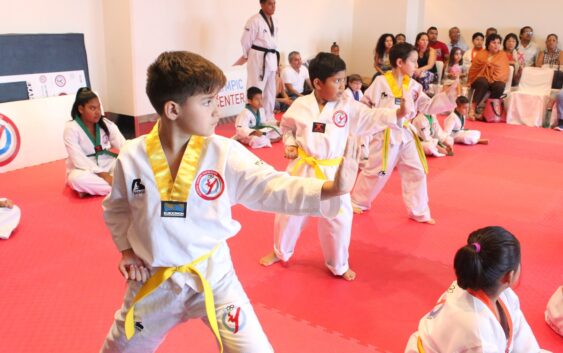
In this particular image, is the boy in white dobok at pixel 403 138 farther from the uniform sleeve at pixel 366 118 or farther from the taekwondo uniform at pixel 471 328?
the taekwondo uniform at pixel 471 328

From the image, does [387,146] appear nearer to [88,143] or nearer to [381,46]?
[88,143]

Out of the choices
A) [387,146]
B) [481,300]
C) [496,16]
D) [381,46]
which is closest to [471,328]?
[481,300]

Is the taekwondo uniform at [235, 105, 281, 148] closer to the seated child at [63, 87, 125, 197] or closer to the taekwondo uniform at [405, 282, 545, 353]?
the seated child at [63, 87, 125, 197]

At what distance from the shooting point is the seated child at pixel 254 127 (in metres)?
7.25

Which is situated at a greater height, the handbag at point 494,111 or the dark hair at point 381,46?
the dark hair at point 381,46

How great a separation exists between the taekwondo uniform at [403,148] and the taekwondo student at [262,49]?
3.95m

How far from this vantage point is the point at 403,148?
14.6 feet

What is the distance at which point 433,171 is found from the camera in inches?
248

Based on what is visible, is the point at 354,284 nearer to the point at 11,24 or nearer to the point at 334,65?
the point at 334,65

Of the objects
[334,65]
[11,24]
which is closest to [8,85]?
[11,24]

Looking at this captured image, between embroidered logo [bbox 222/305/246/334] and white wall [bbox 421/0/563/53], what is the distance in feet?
36.8

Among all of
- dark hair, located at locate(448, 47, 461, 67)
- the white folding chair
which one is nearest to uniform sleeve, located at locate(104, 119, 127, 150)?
the white folding chair

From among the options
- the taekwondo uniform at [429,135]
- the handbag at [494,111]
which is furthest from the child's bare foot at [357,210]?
the handbag at [494,111]

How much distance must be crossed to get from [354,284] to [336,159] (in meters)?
0.84
